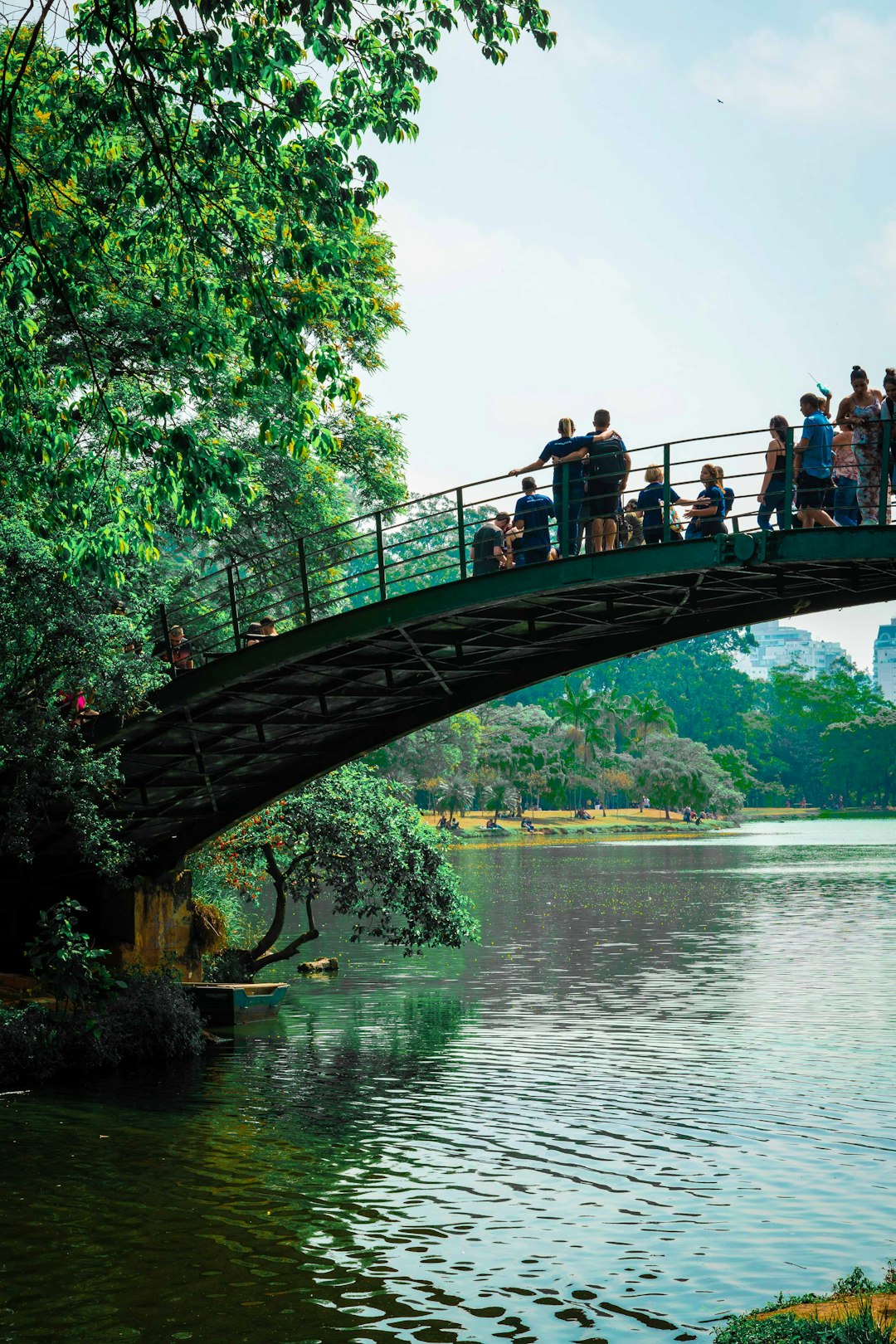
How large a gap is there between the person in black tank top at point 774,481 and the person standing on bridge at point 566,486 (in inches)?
86.7

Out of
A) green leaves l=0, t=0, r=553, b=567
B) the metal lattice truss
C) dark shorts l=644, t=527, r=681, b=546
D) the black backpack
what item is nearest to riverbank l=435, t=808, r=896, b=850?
the metal lattice truss

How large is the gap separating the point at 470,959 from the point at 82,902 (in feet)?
41.8

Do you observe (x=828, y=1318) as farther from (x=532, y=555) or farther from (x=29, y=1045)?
(x=29, y=1045)

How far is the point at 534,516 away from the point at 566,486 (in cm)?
81

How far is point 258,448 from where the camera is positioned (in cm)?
3105

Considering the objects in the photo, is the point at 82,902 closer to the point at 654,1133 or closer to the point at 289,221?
the point at 654,1133

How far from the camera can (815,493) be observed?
16.5 meters

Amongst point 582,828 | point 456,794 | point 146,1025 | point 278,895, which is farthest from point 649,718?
point 146,1025

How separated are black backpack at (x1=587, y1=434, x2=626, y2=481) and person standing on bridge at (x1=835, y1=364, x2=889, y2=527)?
8.53ft

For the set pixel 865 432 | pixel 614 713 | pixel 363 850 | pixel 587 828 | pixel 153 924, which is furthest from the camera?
pixel 614 713

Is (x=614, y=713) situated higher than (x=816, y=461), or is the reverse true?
(x=614, y=713)

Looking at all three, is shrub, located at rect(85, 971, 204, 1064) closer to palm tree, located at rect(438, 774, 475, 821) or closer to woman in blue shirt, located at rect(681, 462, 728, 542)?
woman in blue shirt, located at rect(681, 462, 728, 542)

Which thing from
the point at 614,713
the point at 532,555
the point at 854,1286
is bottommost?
the point at 854,1286

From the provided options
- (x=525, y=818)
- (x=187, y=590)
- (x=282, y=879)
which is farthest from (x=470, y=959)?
(x=525, y=818)
